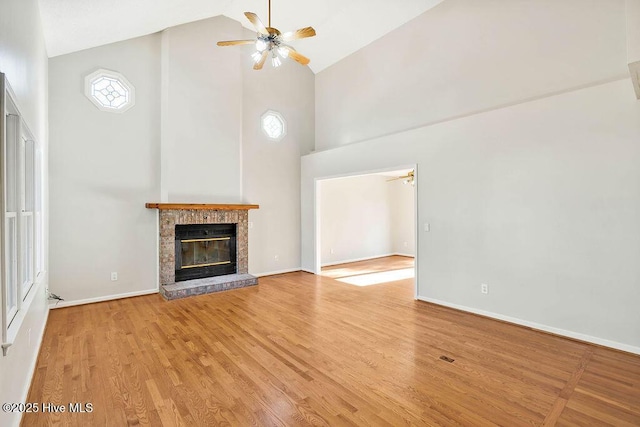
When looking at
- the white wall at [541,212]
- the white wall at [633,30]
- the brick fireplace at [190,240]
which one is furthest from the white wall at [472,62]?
the brick fireplace at [190,240]

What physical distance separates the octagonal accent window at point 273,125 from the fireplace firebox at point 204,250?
224 centimetres

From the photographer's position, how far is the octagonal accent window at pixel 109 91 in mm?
4689

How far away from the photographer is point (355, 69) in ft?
21.4

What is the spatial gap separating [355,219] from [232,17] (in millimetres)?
5557

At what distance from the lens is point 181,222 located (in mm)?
5387

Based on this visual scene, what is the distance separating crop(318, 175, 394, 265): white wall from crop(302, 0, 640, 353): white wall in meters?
2.68

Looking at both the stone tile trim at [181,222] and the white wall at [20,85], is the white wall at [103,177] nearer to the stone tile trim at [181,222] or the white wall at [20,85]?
the stone tile trim at [181,222]

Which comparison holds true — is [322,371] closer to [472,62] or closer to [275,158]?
[472,62]

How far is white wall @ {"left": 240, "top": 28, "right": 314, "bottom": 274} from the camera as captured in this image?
21.2ft

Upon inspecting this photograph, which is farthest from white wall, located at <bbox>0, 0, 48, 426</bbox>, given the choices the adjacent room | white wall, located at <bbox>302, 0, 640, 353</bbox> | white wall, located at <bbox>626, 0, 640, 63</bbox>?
white wall, located at <bbox>302, 0, 640, 353</bbox>

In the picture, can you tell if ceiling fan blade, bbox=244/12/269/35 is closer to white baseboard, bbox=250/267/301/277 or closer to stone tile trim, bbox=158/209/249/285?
stone tile trim, bbox=158/209/249/285

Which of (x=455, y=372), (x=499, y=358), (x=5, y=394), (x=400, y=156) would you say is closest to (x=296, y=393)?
(x=455, y=372)

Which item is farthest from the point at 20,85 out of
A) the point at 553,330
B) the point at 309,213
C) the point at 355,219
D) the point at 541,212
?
the point at 355,219

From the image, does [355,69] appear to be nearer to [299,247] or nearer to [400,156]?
[400,156]
